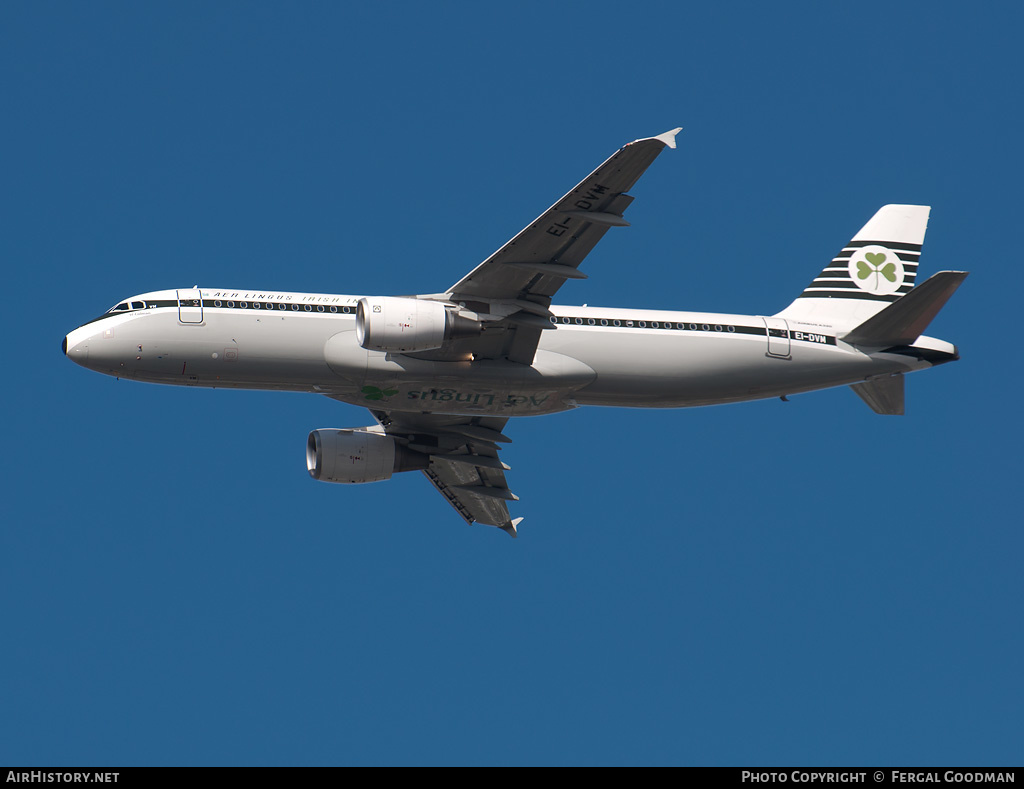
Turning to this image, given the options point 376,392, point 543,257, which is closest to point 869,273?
point 543,257

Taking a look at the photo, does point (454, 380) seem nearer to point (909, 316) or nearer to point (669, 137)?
point (669, 137)

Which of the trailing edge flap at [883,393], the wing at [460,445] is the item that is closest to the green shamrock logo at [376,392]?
the wing at [460,445]

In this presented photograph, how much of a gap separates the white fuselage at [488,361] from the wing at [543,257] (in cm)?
126

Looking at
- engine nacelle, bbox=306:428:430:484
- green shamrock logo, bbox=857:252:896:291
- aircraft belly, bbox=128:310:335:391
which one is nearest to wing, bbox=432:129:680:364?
aircraft belly, bbox=128:310:335:391

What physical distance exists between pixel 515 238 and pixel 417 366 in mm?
5523

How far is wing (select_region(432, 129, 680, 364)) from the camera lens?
1425 inches

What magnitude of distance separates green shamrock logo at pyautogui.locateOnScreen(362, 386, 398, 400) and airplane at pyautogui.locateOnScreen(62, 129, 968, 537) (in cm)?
7

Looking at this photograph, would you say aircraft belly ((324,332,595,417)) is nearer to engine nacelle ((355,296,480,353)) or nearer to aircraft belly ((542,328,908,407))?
aircraft belly ((542,328,908,407))

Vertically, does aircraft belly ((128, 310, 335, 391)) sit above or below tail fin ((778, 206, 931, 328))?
below

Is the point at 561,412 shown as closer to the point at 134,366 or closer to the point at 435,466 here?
the point at 435,466

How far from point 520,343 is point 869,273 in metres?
15.9

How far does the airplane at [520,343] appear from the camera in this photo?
39.1 m

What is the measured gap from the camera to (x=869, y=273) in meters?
48.8
